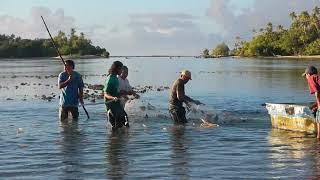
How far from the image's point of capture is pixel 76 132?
16469 mm

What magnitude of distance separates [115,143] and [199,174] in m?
4.05

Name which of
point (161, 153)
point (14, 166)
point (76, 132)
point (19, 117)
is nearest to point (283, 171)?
point (161, 153)

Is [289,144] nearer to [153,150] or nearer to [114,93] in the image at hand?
[153,150]

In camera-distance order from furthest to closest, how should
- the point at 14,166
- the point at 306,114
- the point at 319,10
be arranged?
the point at 319,10 < the point at 306,114 < the point at 14,166

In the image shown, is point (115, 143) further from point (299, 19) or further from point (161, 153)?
point (299, 19)

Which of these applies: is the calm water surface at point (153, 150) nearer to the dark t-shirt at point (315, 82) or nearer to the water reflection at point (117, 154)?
the water reflection at point (117, 154)

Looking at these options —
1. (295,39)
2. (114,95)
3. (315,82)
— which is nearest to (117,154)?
(114,95)

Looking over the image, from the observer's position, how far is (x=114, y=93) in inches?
577

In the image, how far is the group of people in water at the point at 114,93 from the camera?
14656mm

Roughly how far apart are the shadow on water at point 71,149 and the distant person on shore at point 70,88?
24.5 inches

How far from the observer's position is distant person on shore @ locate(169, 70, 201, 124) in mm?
16156

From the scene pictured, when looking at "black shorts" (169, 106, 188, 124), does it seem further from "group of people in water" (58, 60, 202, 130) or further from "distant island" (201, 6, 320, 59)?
"distant island" (201, 6, 320, 59)

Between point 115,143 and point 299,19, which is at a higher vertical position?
point 299,19

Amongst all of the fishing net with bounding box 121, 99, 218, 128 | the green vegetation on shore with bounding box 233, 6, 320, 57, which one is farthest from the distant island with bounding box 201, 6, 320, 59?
the fishing net with bounding box 121, 99, 218, 128
